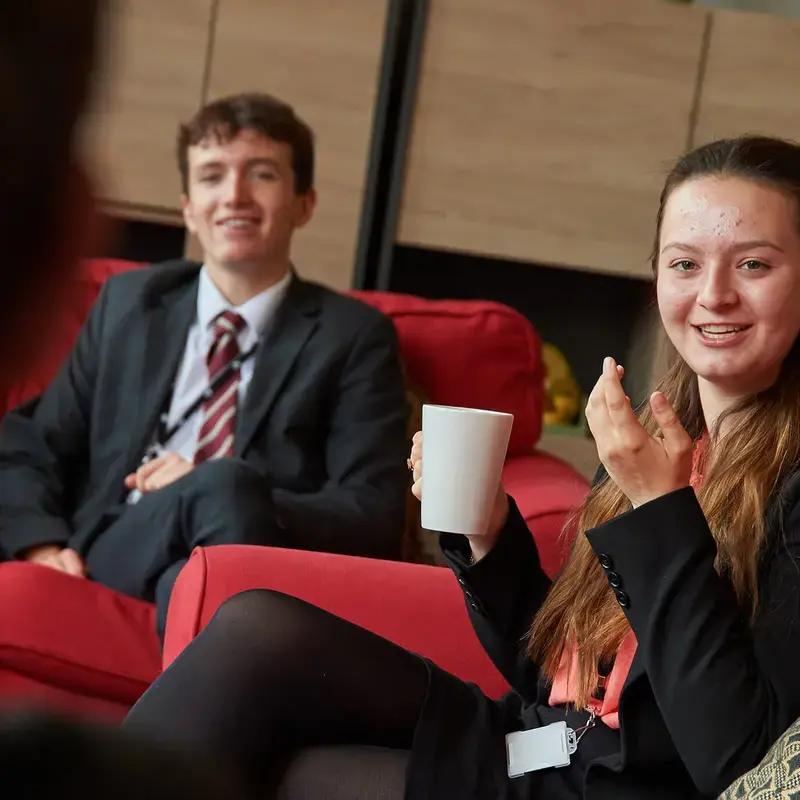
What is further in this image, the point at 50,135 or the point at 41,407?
the point at 41,407

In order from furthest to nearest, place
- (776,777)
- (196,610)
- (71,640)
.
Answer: (71,640) < (196,610) < (776,777)

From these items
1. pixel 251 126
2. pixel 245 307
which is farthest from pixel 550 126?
pixel 245 307

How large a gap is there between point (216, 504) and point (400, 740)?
1.99 ft

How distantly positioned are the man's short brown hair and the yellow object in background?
1.09 metres

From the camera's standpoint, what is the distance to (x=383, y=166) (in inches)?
120

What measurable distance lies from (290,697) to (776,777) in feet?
1.44

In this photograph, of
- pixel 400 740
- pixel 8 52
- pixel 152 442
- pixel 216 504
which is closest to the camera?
pixel 8 52

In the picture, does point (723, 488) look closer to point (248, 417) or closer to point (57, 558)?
point (248, 417)

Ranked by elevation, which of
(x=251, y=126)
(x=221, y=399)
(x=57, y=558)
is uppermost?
(x=251, y=126)

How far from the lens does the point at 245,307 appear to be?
2.05 m

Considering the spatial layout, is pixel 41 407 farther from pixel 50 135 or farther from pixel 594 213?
pixel 50 135

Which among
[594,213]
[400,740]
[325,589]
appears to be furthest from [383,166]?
[400,740]

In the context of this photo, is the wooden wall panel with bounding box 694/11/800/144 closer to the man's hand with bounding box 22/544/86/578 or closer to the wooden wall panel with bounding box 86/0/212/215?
the wooden wall panel with bounding box 86/0/212/215

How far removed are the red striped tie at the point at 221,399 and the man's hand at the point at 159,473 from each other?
0.07 metres
